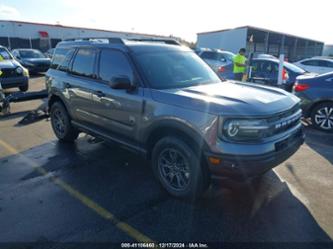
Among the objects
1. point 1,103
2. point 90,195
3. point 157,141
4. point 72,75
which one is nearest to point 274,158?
point 157,141

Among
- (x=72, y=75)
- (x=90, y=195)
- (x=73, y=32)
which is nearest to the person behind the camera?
(x=90, y=195)

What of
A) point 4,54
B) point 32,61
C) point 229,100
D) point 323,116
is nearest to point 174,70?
point 229,100

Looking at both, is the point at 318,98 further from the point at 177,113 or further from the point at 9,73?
the point at 9,73

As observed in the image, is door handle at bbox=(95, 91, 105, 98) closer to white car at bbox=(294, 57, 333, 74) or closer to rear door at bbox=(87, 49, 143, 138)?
rear door at bbox=(87, 49, 143, 138)

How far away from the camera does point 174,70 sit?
4207mm

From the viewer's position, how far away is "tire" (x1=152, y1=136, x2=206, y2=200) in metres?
3.37

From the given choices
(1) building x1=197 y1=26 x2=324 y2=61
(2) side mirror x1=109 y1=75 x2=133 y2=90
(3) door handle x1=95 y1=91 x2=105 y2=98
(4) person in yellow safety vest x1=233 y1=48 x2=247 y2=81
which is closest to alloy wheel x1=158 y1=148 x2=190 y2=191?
(2) side mirror x1=109 y1=75 x2=133 y2=90

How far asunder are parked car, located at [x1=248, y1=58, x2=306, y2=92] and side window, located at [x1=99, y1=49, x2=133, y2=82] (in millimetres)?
7452

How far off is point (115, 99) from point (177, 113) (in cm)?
121

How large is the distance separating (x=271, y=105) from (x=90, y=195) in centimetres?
255

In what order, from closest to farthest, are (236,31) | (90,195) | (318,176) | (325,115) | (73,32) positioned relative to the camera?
(90,195) → (318,176) → (325,115) → (236,31) → (73,32)

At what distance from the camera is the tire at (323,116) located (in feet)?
21.2

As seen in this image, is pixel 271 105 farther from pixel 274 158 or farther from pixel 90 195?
pixel 90 195

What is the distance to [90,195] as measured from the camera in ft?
12.4
